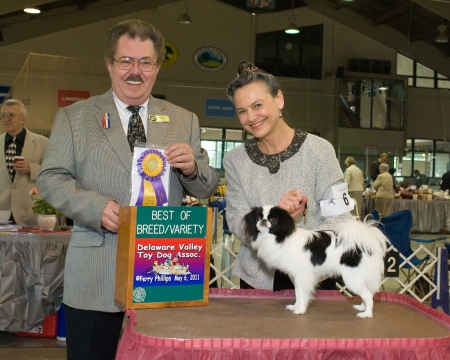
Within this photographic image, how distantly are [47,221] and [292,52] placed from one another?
13.6 m

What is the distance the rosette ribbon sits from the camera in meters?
1.58

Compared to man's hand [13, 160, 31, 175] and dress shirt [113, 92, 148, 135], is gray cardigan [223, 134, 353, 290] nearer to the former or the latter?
dress shirt [113, 92, 148, 135]

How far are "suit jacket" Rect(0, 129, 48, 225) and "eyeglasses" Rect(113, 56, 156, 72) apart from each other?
327cm

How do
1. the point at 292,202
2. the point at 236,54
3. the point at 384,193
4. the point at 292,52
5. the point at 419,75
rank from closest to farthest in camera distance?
1. the point at 292,202
2. the point at 384,193
3. the point at 236,54
4. the point at 292,52
5. the point at 419,75

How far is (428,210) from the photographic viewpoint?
11.7 m

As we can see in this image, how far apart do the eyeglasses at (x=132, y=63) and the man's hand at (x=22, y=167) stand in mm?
3127

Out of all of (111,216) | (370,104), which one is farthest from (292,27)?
(111,216)

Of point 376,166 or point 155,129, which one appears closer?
point 155,129

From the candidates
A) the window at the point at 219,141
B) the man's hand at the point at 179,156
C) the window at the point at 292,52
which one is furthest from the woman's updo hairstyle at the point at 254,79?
the window at the point at 292,52

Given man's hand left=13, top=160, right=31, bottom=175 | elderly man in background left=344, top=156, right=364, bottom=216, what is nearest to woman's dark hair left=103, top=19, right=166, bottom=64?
man's hand left=13, top=160, right=31, bottom=175

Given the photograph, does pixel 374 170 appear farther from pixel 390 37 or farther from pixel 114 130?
pixel 114 130

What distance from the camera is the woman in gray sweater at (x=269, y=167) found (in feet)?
6.34

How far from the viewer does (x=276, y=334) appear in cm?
141

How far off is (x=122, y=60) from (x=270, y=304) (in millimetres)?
867
